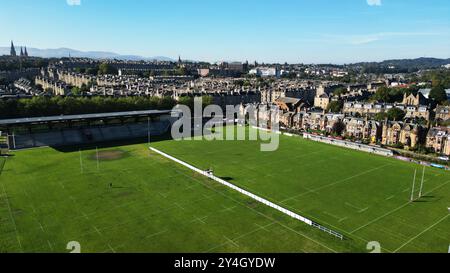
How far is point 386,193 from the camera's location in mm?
45531

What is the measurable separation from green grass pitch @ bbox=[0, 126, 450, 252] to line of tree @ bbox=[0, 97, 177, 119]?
2933 cm

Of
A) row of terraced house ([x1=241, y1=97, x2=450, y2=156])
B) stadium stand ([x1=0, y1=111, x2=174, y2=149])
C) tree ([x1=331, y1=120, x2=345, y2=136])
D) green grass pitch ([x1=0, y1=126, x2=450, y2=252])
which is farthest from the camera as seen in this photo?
tree ([x1=331, y1=120, x2=345, y2=136])

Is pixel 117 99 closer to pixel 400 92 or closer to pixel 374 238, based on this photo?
pixel 374 238

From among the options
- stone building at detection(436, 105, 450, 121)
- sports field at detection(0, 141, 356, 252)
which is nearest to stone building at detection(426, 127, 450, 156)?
stone building at detection(436, 105, 450, 121)

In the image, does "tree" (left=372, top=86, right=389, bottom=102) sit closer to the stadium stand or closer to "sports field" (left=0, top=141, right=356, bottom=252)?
the stadium stand

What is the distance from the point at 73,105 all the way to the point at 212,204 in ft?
222

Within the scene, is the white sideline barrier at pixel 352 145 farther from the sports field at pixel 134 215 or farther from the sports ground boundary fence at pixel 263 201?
the sports field at pixel 134 215

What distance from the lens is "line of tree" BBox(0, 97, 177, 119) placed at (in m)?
86.9

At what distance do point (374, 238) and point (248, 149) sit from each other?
38084 mm

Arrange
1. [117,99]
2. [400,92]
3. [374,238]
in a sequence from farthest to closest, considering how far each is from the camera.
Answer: [400,92], [117,99], [374,238]

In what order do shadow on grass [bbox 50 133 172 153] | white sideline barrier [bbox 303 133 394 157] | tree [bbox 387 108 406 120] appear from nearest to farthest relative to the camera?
white sideline barrier [bbox 303 133 394 157], shadow on grass [bbox 50 133 172 153], tree [bbox 387 108 406 120]

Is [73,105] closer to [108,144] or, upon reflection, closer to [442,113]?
[108,144]

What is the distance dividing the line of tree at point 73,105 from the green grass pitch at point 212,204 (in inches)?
1155

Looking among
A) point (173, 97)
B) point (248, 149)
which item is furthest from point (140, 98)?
point (248, 149)
